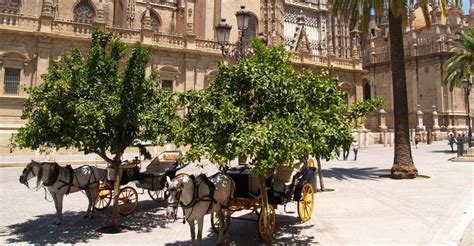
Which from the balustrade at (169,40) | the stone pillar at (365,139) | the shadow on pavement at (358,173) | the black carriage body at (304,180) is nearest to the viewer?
the black carriage body at (304,180)

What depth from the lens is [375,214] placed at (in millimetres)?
8320

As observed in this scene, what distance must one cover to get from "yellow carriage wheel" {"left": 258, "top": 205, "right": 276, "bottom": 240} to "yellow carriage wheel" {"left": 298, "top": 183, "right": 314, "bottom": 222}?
0.96 m

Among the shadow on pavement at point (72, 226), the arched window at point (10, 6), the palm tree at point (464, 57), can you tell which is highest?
the arched window at point (10, 6)

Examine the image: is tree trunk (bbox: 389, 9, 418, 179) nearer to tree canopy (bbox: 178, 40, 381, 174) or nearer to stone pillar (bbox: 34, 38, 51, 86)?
tree canopy (bbox: 178, 40, 381, 174)

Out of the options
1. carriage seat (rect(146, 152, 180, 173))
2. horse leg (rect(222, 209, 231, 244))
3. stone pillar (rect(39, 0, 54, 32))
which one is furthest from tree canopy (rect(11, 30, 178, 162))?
stone pillar (rect(39, 0, 54, 32))

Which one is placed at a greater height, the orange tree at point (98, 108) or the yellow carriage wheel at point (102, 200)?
the orange tree at point (98, 108)

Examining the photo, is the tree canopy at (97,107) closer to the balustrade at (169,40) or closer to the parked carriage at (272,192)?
the parked carriage at (272,192)

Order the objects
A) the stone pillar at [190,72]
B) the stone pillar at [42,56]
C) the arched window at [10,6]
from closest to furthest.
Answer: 1. the stone pillar at [42,56]
2. the stone pillar at [190,72]
3. the arched window at [10,6]

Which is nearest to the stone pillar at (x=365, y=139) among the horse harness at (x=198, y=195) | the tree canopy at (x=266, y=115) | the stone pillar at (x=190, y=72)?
the stone pillar at (x=190, y=72)

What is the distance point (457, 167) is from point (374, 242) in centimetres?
1377

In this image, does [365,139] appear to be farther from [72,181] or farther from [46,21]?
[72,181]

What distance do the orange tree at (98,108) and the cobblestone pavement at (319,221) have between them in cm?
104

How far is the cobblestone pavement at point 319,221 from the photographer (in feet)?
21.7

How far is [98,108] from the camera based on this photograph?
687cm
